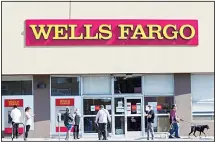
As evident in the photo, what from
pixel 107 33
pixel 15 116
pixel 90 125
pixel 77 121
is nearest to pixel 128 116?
pixel 90 125

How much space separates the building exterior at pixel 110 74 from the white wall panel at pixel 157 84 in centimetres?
5

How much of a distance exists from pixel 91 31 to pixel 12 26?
153 inches

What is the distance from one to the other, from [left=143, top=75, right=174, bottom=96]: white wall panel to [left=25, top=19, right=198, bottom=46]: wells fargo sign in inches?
68.4

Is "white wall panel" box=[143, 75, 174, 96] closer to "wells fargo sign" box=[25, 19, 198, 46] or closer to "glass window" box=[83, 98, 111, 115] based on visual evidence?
"wells fargo sign" box=[25, 19, 198, 46]

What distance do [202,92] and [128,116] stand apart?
3965mm

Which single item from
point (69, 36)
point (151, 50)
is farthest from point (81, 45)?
point (151, 50)

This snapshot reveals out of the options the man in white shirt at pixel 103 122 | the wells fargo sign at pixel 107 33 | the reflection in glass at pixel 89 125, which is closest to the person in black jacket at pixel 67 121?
the man in white shirt at pixel 103 122

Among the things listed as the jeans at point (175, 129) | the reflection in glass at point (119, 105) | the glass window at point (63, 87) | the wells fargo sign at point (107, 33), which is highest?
the wells fargo sign at point (107, 33)

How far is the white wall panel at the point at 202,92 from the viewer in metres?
20.1

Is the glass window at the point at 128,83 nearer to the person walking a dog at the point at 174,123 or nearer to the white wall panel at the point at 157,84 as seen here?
the white wall panel at the point at 157,84

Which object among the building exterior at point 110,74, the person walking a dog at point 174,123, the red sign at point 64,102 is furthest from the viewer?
the red sign at point 64,102

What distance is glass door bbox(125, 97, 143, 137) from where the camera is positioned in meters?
19.9

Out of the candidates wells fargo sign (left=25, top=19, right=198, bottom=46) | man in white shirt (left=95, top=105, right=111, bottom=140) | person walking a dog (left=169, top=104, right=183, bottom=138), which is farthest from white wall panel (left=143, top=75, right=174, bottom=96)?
man in white shirt (left=95, top=105, right=111, bottom=140)

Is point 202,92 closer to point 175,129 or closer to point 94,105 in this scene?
point 175,129
